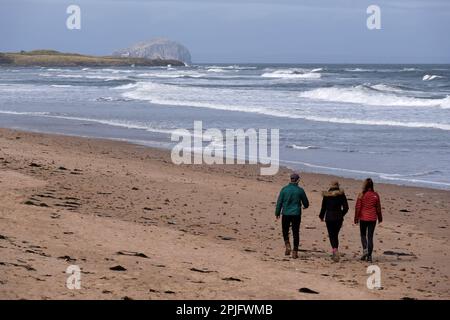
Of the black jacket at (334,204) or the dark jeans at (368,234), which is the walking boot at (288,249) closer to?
the black jacket at (334,204)

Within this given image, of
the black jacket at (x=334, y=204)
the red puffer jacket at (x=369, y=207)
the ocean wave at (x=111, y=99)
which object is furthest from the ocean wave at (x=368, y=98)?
the black jacket at (x=334, y=204)

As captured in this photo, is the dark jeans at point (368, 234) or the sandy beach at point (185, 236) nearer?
the sandy beach at point (185, 236)

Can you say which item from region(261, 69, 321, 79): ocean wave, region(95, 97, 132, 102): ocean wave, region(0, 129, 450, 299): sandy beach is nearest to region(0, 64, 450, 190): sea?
region(95, 97, 132, 102): ocean wave

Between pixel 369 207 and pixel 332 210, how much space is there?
21.6 inches

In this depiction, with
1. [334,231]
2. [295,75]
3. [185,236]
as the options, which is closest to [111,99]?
[185,236]

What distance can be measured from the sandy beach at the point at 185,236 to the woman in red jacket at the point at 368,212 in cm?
30

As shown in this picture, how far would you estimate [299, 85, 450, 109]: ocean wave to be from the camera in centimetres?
4362

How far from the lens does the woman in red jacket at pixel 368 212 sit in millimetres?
11523

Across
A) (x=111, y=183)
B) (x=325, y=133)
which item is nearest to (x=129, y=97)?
(x=325, y=133)

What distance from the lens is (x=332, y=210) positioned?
37.8ft

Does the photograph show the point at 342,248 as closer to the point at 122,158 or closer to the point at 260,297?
the point at 260,297

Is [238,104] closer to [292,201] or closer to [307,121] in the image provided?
[307,121]

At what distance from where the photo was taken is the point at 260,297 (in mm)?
8430

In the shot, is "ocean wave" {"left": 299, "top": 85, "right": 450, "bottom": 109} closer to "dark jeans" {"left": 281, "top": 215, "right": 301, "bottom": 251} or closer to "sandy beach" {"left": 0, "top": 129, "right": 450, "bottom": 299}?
"sandy beach" {"left": 0, "top": 129, "right": 450, "bottom": 299}
